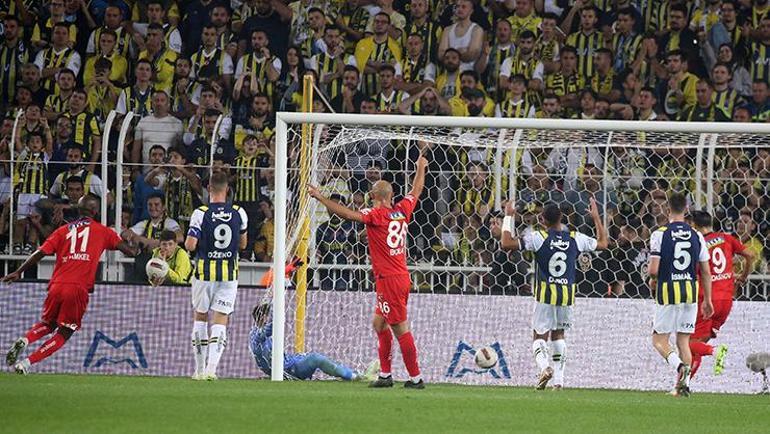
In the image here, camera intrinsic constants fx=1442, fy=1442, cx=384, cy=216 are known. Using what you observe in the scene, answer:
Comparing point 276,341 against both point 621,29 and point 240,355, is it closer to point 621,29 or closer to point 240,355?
point 240,355

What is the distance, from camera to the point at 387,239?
1219cm

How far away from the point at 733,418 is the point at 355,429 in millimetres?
2873

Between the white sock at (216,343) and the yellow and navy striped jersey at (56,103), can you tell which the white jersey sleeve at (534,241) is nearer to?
the white sock at (216,343)

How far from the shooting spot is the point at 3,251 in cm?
1536

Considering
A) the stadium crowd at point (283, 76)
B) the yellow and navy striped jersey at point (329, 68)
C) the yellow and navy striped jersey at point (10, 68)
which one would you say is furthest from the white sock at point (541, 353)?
the yellow and navy striped jersey at point (10, 68)

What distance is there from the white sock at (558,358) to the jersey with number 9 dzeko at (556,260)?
448mm

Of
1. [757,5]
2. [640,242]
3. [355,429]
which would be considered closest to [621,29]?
[757,5]

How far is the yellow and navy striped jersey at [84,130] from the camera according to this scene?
17.1m

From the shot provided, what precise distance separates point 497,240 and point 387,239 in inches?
118

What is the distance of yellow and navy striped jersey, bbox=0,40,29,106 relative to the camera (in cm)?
1891

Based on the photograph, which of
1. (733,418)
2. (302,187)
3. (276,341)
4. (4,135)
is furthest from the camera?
(4,135)

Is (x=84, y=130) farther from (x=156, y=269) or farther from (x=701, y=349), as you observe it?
(x=701, y=349)

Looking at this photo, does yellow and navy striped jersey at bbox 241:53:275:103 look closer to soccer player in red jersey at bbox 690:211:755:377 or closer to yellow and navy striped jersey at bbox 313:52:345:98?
yellow and navy striped jersey at bbox 313:52:345:98

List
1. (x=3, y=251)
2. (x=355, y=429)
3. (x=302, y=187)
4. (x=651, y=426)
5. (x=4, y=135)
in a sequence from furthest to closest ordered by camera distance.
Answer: (x=4, y=135)
(x=3, y=251)
(x=302, y=187)
(x=651, y=426)
(x=355, y=429)
